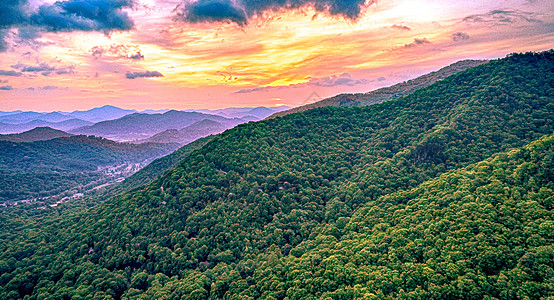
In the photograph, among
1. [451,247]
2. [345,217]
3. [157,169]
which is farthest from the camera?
[157,169]

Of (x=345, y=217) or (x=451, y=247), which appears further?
(x=345, y=217)

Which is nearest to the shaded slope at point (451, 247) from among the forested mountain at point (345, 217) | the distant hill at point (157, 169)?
the forested mountain at point (345, 217)

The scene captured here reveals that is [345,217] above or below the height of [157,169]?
below

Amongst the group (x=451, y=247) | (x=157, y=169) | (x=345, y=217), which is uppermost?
(x=157, y=169)

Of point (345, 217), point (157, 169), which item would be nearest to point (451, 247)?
point (345, 217)

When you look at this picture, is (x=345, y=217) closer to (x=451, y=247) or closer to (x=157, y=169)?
(x=451, y=247)

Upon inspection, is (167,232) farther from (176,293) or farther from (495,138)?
(495,138)

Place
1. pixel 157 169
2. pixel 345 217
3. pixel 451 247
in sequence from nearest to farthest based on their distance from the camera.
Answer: pixel 451 247 < pixel 345 217 < pixel 157 169

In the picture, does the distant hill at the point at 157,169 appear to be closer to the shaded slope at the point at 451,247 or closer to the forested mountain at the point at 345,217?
the forested mountain at the point at 345,217

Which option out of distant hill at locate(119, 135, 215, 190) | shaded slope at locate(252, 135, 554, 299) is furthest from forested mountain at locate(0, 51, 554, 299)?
distant hill at locate(119, 135, 215, 190)
